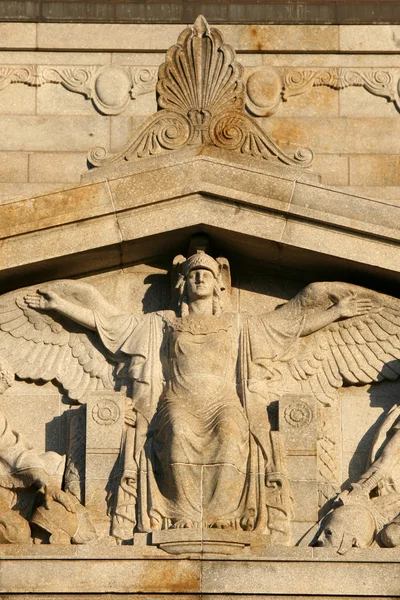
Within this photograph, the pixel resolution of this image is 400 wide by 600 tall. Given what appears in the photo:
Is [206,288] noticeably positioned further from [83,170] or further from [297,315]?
[83,170]

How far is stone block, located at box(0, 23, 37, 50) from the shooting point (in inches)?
1059

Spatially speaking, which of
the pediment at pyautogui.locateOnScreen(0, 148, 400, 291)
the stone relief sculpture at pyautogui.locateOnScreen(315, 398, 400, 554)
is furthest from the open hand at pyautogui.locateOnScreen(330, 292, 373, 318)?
the stone relief sculpture at pyautogui.locateOnScreen(315, 398, 400, 554)

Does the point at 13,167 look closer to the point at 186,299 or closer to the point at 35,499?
the point at 186,299

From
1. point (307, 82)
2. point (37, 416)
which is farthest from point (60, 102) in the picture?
point (37, 416)

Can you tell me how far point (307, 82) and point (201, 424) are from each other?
640 centimetres

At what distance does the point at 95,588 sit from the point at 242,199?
14.4ft

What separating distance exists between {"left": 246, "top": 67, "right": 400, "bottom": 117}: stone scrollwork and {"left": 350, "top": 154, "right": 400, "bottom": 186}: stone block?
0.80m

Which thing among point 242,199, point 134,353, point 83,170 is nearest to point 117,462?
point 134,353

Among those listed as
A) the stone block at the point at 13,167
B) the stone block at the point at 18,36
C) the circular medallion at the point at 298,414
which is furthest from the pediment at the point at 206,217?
the stone block at the point at 18,36

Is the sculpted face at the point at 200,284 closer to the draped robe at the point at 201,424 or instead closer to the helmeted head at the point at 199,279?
the helmeted head at the point at 199,279

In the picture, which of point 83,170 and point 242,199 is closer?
point 242,199

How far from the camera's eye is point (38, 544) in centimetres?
2127

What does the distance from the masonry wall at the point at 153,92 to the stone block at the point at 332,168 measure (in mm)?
12

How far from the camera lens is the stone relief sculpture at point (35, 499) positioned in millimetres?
21422
